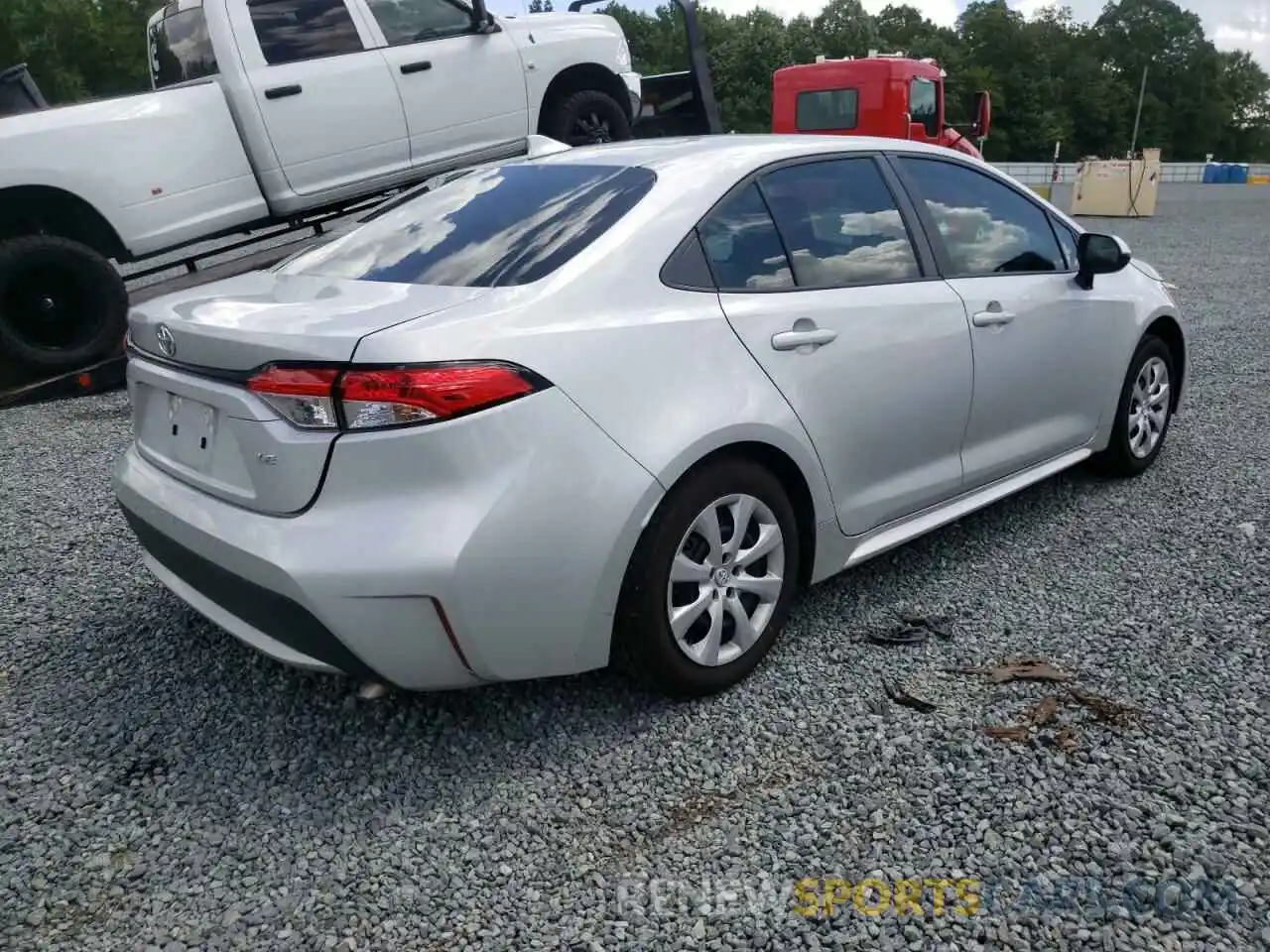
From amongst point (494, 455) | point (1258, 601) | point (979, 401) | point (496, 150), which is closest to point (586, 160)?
point (494, 455)

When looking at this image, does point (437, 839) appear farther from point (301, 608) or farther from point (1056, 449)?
point (1056, 449)

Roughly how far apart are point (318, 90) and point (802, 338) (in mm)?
4835

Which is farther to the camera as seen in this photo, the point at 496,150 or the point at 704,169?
the point at 496,150

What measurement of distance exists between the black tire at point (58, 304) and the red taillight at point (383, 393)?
183 inches

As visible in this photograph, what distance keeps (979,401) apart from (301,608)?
7.85 ft

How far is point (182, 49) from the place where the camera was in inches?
267

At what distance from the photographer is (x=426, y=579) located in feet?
7.50

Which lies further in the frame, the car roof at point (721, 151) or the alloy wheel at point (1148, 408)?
the alloy wheel at point (1148, 408)

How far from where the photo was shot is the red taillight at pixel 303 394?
7.54ft

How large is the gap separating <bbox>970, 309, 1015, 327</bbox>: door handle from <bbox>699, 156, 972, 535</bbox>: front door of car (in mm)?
96

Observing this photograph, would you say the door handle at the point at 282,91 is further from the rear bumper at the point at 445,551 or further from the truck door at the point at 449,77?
the rear bumper at the point at 445,551

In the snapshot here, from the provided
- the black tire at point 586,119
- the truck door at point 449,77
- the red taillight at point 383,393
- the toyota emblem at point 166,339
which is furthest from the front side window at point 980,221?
the truck door at point 449,77

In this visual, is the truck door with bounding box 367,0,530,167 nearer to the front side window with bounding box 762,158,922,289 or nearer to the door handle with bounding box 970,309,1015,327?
the front side window with bounding box 762,158,922,289

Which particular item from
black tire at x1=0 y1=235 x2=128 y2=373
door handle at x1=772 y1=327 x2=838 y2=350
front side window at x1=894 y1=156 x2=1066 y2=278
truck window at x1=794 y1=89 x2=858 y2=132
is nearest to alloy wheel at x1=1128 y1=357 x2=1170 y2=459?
front side window at x1=894 y1=156 x2=1066 y2=278
